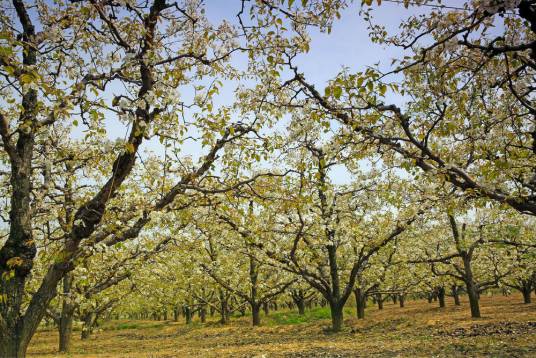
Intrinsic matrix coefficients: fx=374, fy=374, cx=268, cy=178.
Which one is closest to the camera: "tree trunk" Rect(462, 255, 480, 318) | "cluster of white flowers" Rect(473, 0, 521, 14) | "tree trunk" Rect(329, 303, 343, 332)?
"cluster of white flowers" Rect(473, 0, 521, 14)

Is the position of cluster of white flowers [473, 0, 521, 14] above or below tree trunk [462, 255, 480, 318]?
above

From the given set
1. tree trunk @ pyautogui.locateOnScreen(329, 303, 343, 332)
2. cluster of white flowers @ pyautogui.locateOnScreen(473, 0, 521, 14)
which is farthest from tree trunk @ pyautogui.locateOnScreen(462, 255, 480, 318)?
cluster of white flowers @ pyautogui.locateOnScreen(473, 0, 521, 14)

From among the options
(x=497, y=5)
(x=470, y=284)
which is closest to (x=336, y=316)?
(x=470, y=284)

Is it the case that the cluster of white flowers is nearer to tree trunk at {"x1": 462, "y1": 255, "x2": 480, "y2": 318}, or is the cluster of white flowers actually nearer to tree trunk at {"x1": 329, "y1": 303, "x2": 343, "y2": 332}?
tree trunk at {"x1": 329, "y1": 303, "x2": 343, "y2": 332}

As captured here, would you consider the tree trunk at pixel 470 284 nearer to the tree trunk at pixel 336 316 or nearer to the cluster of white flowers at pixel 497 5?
the tree trunk at pixel 336 316

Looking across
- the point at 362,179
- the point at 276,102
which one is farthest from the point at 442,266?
the point at 276,102

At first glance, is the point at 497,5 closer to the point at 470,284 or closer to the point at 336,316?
the point at 336,316

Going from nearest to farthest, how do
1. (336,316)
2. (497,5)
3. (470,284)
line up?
(497,5)
(336,316)
(470,284)

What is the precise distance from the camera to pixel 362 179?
17359 millimetres

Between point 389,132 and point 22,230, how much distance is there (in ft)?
30.0

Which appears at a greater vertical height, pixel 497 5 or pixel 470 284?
pixel 497 5

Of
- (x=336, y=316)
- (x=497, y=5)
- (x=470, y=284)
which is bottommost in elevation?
(x=336, y=316)

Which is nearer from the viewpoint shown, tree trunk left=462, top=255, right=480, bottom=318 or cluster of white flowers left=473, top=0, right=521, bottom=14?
cluster of white flowers left=473, top=0, right=521, bottom=14

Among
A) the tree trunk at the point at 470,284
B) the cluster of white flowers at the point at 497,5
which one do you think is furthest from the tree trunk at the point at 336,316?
the cluster of white flowers at the point at 497,5
